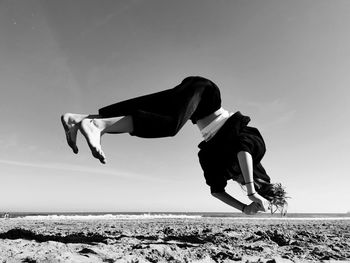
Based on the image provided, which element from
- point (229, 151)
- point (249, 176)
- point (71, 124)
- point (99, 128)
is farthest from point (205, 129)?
point (71, 124)

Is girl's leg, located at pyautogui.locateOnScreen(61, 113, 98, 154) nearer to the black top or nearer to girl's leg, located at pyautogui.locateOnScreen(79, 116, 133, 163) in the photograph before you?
girl's leg, located at pyautogui.locateOnScreen(79, 116, 133, 163)

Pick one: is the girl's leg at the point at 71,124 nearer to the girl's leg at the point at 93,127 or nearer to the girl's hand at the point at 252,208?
the girl's leg at the point at 93,127

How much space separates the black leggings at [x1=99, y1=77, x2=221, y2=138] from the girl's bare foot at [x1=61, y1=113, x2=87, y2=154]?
247 millimetres

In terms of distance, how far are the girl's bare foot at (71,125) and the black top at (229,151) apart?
171cm

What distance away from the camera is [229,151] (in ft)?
11.8

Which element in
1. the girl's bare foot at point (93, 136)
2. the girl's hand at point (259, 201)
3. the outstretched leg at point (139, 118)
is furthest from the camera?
the girl's hand at point (259, 201)

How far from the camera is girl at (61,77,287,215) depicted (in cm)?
281

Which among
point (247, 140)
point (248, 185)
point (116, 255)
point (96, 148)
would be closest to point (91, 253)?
point (116, 255)

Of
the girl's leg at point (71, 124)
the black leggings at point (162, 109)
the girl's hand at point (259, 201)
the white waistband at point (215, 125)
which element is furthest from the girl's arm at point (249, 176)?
the girl's leg at point (71, 124)

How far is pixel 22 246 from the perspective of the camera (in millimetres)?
3244

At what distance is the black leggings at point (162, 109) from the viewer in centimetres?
282

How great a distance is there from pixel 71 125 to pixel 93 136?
31 cm

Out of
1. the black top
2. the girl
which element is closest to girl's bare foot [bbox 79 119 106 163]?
the girl

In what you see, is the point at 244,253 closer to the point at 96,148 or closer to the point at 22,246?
the point at 96,148
